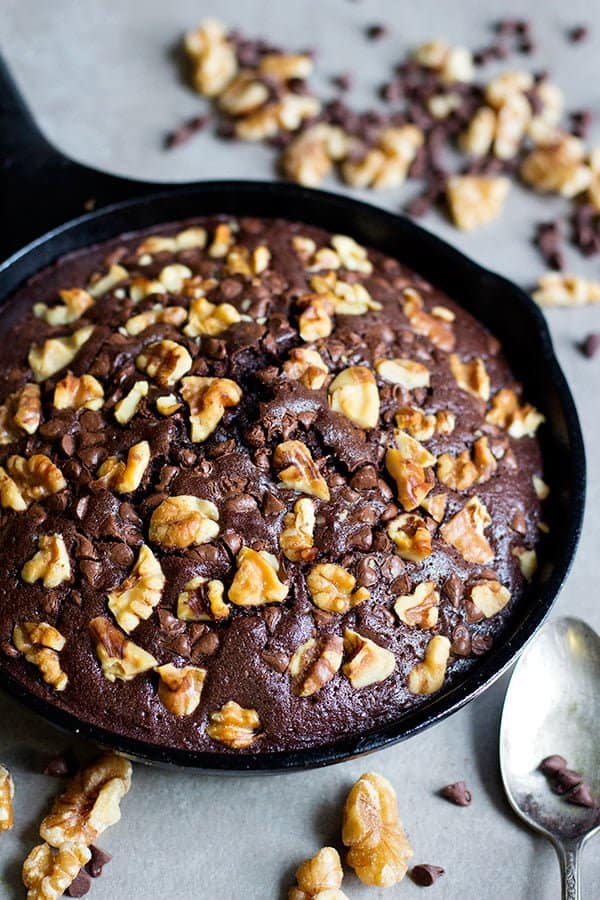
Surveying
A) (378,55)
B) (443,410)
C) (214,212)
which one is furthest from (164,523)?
(378,55)

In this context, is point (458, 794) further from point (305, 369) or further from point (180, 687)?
point (305, 369)

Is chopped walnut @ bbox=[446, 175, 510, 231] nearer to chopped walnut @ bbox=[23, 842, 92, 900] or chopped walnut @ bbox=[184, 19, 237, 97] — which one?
chopped walnut @ bbox=[184, 19, 237, 97]

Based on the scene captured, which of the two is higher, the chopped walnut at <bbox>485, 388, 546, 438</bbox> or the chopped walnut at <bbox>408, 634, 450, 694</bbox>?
the chopped walnut at <bbox>485, 388, 546, 438</bbox>

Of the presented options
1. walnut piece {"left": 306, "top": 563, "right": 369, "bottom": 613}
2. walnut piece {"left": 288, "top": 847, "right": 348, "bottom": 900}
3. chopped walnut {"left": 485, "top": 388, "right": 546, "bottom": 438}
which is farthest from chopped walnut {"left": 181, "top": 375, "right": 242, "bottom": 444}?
walnut piece {"left": 288, "top": 847, "right": 348, "bottom": 900}

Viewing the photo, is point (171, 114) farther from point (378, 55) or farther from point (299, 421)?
point (299, 421)

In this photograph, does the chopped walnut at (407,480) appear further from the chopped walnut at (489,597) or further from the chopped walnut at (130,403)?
the chopped walnut at (130,403)
